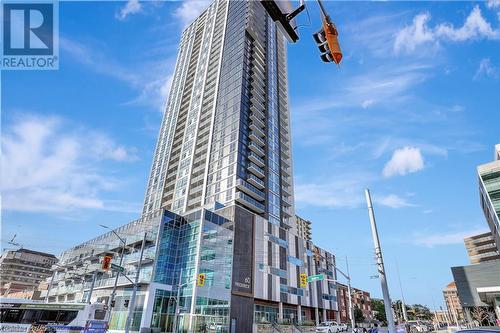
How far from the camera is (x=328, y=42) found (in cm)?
692

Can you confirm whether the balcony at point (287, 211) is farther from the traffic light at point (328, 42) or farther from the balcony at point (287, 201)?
the traffic light at point (328, 42)

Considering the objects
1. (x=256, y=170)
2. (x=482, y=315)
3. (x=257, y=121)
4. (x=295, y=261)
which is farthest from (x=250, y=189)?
(x=482, y=315)

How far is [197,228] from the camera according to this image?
1964 inches

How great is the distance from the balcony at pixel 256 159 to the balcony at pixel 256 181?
409 cm

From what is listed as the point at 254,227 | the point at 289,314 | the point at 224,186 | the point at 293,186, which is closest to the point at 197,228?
the point at 254,227

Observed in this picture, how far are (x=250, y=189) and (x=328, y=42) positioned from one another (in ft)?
194

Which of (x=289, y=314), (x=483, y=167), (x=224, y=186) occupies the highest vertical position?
(x=483, y=167)

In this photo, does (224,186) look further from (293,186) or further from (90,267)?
(90,267)

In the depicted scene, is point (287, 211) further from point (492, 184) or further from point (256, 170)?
point (492, 184)

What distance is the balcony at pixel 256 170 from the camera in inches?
2667

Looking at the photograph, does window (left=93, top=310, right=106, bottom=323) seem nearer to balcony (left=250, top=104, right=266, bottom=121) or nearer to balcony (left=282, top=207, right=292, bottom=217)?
balcony (left=282, top=207, right=292, bottom=217)

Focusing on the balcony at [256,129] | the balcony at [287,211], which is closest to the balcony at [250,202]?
the balcony at [287,211]

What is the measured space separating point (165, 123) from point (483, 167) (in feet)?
278

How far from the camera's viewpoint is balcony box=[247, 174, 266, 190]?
66.7m
